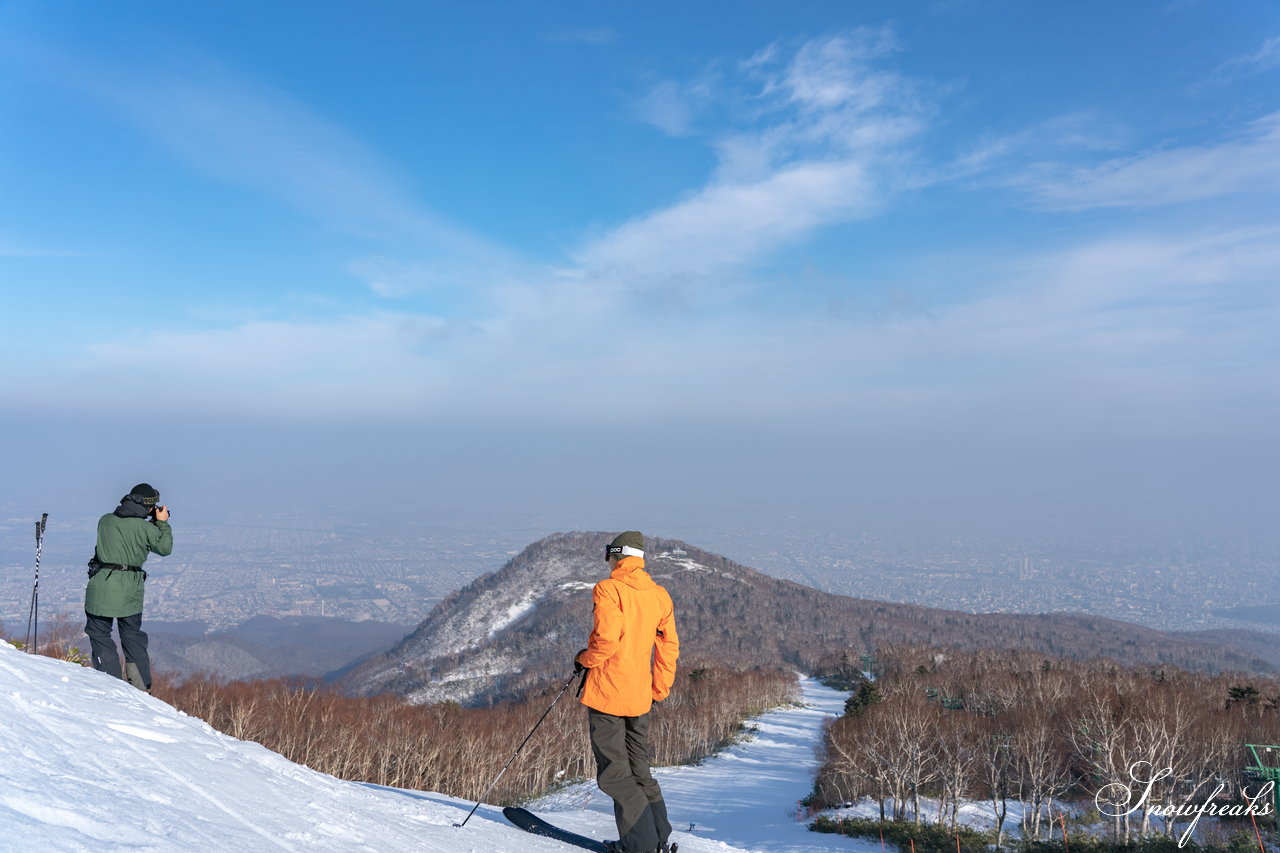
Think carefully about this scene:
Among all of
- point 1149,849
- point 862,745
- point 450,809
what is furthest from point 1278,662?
point 450,809

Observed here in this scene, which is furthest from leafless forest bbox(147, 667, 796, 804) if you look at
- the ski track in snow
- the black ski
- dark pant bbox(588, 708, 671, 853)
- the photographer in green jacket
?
dark pant bbox(588, 708, 671, 853)

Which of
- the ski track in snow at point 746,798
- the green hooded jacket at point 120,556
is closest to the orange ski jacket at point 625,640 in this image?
the ski track in snow at point 746,798

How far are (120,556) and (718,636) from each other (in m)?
154

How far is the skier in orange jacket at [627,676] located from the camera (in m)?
6.86

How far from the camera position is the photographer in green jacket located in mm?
10156

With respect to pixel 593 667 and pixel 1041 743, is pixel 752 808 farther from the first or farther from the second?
pixel 593 667

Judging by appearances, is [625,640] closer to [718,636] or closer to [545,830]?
[545,830]

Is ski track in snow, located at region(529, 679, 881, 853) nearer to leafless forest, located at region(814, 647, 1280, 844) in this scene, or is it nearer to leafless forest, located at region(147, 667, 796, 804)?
leafless forest, located at region(814, 647, 1280, 844)

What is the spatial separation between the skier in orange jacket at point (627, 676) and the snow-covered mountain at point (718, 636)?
372 feet

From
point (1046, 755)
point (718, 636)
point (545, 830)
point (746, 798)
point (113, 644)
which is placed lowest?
point (718, 636)

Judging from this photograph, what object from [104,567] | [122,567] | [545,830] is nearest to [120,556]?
[122,567]

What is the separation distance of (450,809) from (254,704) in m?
26.7

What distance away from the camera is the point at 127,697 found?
830cm

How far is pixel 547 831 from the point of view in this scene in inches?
314
